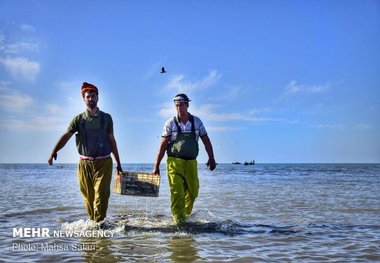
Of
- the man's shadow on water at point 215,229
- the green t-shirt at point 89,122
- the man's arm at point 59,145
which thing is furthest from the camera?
the man's shadow on water at point 215,229

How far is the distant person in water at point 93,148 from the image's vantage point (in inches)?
240

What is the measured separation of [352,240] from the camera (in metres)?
5.75

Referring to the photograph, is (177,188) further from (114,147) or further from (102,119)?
(102,119)

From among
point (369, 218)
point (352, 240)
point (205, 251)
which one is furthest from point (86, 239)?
point (369, 218)

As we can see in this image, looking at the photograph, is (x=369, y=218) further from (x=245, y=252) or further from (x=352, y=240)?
(x=245, y=252)

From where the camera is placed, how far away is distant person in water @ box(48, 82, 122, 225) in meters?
6.11

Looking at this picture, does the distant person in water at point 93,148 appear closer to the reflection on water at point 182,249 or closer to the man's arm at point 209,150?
the reflection on water at point 182,249

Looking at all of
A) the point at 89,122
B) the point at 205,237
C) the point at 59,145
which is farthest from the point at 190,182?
the point at 59,145

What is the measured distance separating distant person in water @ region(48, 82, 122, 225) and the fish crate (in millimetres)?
342

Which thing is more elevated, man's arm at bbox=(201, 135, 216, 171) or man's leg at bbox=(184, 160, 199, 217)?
man's arm at bbox=(201, 135, 216, 171)

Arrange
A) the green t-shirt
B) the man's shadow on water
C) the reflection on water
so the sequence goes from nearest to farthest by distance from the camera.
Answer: the reflection on water
the green t-shirt
the man's shadow on water

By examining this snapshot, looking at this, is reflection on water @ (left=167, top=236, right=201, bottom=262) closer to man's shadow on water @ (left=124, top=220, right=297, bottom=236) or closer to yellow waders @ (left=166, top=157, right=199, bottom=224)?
man's shadow on water @ (left=124, top=220, right=297, bottom=236)

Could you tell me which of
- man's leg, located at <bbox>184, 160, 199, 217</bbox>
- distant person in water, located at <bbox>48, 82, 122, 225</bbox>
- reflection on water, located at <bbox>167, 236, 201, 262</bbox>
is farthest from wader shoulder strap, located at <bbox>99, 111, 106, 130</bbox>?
reflection on water, located at <bbox>167, 236, 201, 262</bbox>

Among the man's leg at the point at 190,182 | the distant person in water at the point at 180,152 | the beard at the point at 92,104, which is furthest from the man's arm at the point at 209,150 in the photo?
the beard at the point at 92,104
